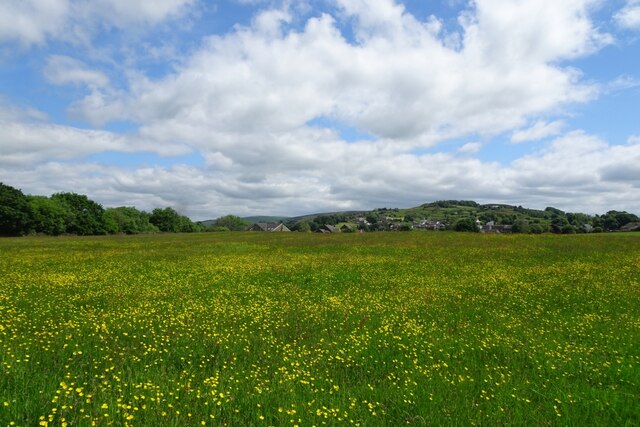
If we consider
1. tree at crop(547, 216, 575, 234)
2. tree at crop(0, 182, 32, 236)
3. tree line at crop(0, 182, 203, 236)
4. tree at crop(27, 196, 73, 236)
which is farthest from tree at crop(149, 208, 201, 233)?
tree at crop(547, 216, 575, 234)

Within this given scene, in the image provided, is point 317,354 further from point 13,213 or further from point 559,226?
point 559,226

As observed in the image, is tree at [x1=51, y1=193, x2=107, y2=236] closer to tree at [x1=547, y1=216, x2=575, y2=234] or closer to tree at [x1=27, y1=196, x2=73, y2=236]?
tree at [x1=27, y1=196, x2=73, y2=236]

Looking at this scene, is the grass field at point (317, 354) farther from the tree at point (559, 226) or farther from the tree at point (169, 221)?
the tree at point (169, 221)

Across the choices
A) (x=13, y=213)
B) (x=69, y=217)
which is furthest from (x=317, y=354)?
(x=69, y=217)

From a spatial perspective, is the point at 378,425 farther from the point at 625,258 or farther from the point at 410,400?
the point at 625,258

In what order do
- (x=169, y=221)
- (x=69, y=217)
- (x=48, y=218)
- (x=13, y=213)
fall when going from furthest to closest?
(x=169, y=221) < (x=69, y=217) < (x=48, y=218) < (x=13, y=213)

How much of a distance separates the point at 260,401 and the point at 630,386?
7.18 m

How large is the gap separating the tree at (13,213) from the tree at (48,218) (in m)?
3.61

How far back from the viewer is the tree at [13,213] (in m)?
88.6

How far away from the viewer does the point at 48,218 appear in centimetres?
10406

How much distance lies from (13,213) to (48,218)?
598 inches

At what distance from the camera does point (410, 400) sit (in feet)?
20.2

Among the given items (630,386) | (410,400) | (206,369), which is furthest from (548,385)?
(206,369)

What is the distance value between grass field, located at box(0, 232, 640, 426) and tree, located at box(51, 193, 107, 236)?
404 ft
